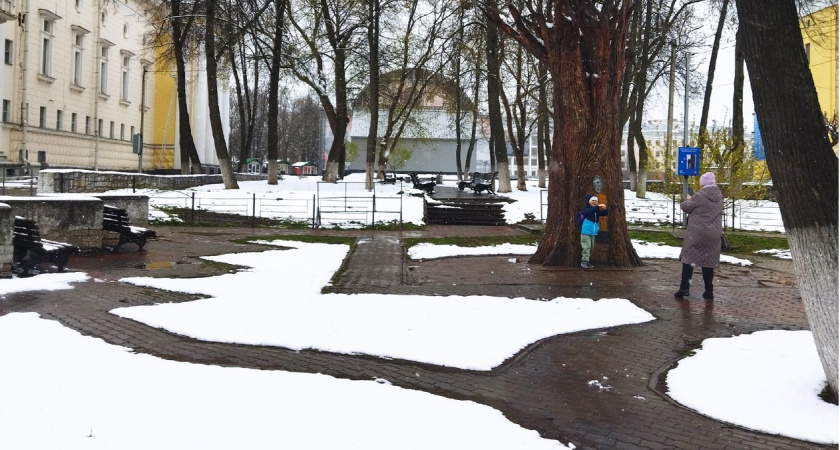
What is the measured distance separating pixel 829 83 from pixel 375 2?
78.3 ft

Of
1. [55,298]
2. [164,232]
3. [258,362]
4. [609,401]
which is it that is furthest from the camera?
[164,232]

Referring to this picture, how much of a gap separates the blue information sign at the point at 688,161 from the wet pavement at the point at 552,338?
3.39 metres

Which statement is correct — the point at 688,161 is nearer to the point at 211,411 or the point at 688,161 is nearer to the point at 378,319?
the point at 378,319

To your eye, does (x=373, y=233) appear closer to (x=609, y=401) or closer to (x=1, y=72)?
(x=609, y=401)

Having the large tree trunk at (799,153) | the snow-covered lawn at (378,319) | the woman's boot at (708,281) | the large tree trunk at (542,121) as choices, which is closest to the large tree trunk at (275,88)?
the large tree trunk at (542,121)

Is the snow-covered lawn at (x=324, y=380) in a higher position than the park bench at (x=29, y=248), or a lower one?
lower

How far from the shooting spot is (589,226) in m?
12.9

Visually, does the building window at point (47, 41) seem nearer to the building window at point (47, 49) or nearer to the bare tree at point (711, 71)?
the building window at point (47, 49)

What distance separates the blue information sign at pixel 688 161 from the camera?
17.8 metres

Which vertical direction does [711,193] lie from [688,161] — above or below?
below

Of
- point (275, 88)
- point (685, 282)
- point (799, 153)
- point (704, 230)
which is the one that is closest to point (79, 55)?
point (275, 88)

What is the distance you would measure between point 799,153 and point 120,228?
12453 mm

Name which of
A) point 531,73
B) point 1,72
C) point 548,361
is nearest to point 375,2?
point 531,73

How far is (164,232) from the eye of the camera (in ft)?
63.5
